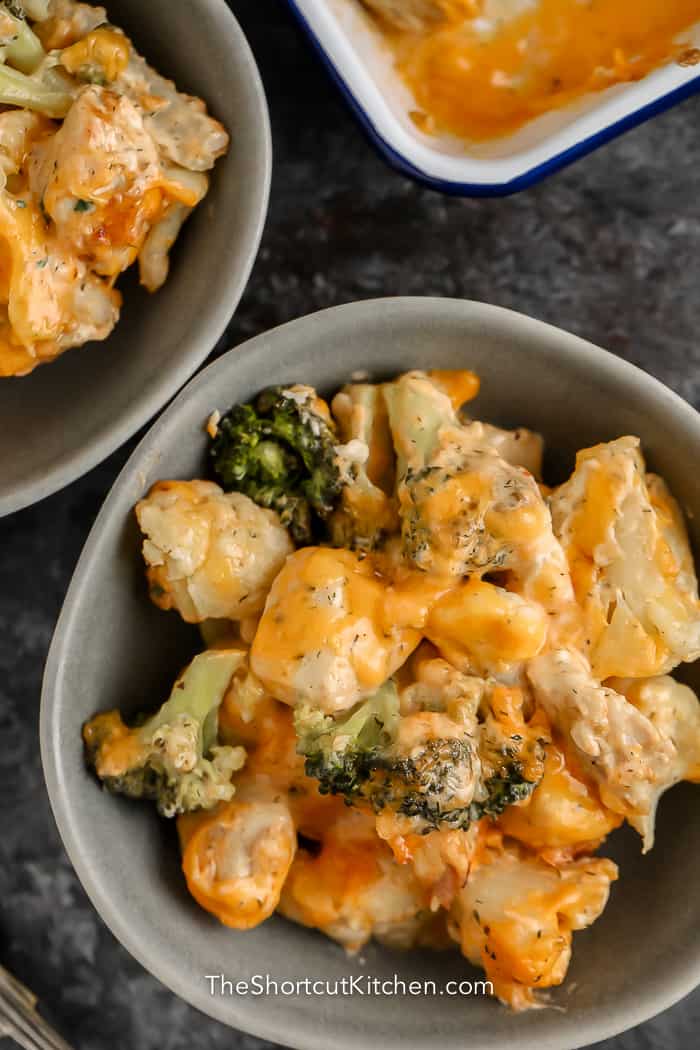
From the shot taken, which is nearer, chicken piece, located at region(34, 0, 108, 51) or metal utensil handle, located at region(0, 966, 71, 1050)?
chicken piece, located at region(34, 0, 108, 51)

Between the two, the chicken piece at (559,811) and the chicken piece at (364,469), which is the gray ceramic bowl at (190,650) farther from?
the chicken piece at (559,811)

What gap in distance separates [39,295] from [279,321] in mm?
542

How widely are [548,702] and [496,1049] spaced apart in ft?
1.65

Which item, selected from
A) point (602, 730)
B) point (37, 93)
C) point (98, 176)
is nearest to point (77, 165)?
point (98, 176)

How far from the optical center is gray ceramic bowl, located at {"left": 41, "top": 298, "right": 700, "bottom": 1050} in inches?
60.9

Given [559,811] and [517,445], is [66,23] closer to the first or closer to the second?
[517,445]

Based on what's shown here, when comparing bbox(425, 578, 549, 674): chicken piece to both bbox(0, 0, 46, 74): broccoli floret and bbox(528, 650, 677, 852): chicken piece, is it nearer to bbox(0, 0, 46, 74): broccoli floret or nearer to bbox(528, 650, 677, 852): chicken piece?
bbox(528, 650, 677, 852): chicken piece

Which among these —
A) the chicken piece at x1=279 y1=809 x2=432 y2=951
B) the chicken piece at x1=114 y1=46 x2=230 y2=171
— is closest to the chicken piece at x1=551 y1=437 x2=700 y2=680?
the chicken piece at x1=279 y1=809 x2=432 y2=951

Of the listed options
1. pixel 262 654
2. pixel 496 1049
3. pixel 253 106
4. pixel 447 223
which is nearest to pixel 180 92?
pixel 253 106

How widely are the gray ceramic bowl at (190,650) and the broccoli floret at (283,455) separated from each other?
32 millimetres

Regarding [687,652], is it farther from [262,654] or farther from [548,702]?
[262,654]

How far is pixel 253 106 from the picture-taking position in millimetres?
1524

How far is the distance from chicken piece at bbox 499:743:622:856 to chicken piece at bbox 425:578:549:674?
6.5 inches

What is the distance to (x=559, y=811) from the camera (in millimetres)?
1586
